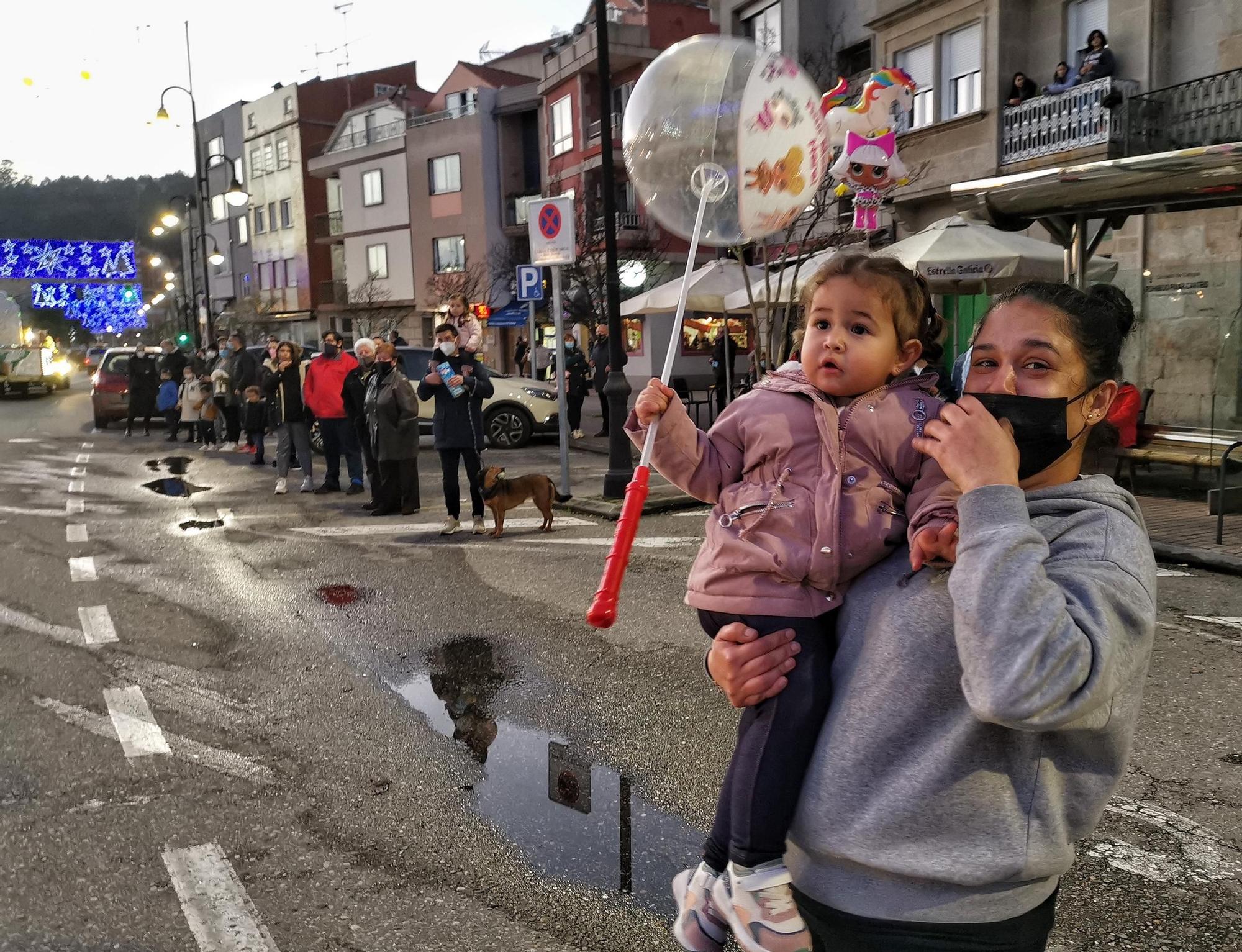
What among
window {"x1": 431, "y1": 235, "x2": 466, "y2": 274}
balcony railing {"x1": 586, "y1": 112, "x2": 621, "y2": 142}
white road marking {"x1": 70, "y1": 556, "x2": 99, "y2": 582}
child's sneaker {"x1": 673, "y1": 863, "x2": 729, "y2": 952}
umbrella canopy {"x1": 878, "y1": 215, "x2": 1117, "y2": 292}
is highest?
balcony railing {"x1": 586, "y1": 112, "x2": 621, "y2": 142}

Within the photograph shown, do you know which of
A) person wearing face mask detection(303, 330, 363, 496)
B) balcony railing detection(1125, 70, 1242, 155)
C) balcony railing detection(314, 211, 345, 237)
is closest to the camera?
person wearing face mask detection(303, 330, 363, 496)

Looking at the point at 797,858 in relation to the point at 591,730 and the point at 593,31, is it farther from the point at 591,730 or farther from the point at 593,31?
the point at 593,31

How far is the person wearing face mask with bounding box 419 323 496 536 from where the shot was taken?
1027cm

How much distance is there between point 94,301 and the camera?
62781mm

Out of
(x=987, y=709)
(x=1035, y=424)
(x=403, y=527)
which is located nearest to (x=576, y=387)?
(x=403, y=527)

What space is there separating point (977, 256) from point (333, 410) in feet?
24.6

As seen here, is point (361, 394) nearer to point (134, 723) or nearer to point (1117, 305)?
point (134, 723)

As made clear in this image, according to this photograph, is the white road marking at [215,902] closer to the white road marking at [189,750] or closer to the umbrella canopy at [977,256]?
the white road marking at [189,750]

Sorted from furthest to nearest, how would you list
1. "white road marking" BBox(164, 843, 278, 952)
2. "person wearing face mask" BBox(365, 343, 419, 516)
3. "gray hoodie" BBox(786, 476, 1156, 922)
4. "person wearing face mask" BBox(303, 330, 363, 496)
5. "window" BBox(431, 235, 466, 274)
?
"window" BBox(431, 235, 466, 274) → "person wearing face mask" BBox(303, 330, 363, 496) → "person wearing face mask" BBox(365, 343, 419, 516) → "white road marking" BBox(164, 843, 278, 952) → "gray hoodie" BBox(786, 476, 1156, 922)

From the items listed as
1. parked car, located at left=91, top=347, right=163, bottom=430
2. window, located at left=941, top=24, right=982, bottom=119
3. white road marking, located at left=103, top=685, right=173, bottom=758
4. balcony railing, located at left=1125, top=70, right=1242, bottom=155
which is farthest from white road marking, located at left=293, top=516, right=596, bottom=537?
parked car, located at left=91, top=347, right=163, bottom=430

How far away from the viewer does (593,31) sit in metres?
36.2

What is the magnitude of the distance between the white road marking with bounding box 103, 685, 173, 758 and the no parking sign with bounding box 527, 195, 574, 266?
→ 702 cm

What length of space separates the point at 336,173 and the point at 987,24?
42.2 m

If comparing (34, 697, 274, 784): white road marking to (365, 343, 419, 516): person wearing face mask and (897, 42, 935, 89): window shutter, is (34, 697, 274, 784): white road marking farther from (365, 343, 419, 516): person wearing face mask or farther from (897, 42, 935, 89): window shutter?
(897, 42, 935, 89): window shutter
